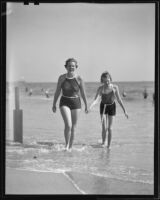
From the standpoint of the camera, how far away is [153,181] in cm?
291

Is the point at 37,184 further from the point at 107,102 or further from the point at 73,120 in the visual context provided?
the point at 107,102

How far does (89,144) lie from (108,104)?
263 millimetres

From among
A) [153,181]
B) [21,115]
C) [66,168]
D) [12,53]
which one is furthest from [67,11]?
[153,181]

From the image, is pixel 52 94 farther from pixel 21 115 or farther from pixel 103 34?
pixel 103 34

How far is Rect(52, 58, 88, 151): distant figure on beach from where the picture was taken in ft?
9.56

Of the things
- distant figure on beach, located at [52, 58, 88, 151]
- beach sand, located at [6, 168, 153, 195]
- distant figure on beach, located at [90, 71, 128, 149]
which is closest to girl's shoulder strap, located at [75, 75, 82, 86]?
distant figure on beach, located at [52, 58, 88, 151]

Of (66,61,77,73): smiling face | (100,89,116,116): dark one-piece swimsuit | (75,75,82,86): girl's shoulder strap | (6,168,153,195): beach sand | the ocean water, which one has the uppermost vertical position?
(66,61,77,73): smiling face

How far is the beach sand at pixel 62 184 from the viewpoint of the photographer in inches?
113

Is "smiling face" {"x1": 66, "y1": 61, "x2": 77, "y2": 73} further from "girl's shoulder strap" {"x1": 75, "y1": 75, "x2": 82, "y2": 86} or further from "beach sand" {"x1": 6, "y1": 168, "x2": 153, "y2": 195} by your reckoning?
"beach sand" {"x1": 6, "y1": 168, "x2": 153, "y2": 195}

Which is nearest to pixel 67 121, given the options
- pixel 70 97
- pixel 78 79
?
pixel 70 97

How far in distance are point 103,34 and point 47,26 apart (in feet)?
1.09

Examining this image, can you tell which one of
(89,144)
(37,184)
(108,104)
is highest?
(108,104)

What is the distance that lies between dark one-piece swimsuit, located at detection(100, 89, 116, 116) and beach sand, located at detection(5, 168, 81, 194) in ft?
1.50

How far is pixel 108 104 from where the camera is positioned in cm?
293
